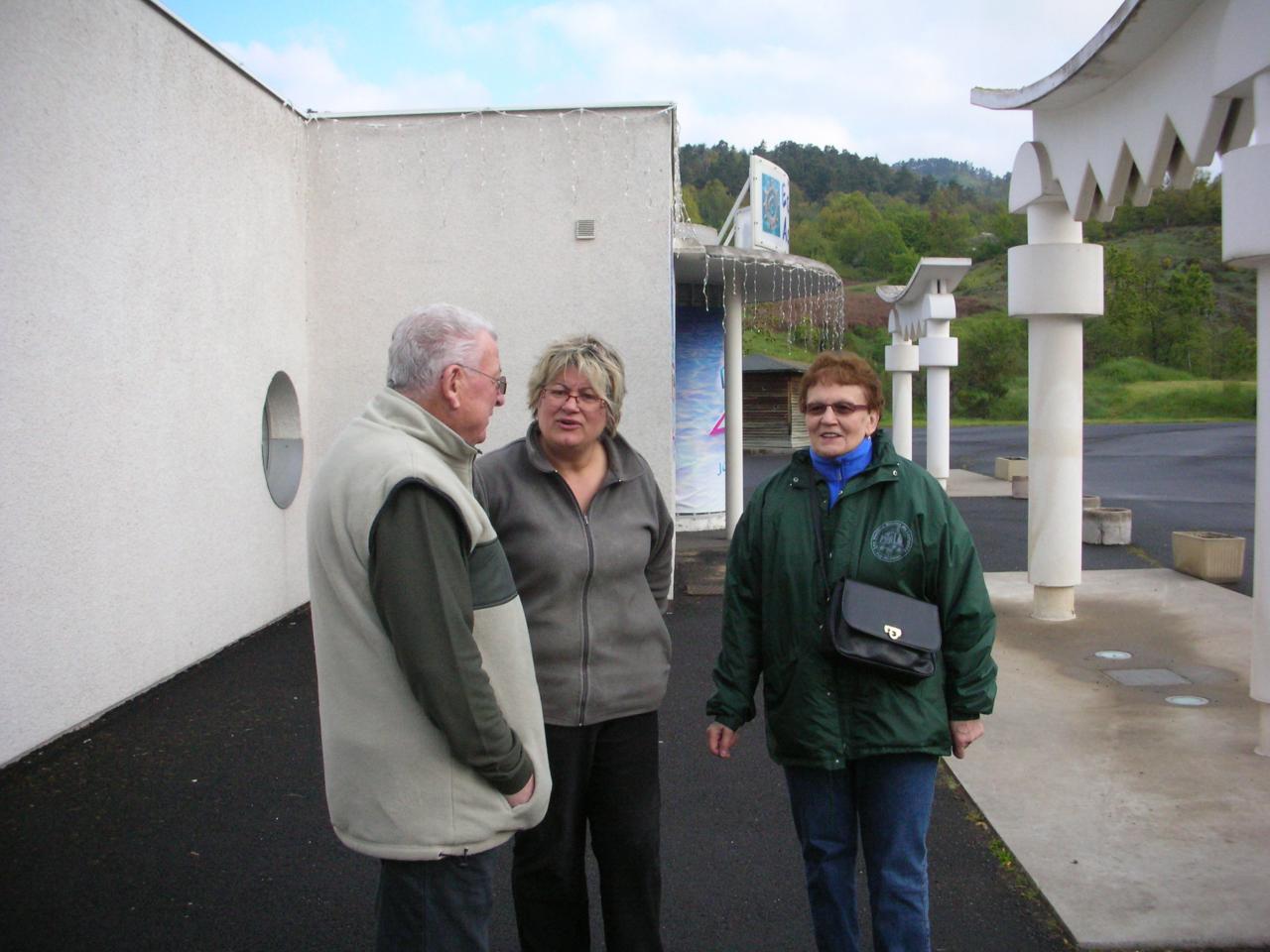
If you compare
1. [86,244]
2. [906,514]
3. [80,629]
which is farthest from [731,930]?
[86,244]

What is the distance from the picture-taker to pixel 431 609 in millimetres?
2096

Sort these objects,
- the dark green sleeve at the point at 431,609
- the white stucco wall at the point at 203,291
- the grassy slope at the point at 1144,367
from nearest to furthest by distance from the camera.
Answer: the dark green sleeve at the point at 431,609, the white stucco wall at the point at 203,291, the grassy slope at the point at 1144,367

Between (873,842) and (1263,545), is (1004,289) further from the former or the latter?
(873,842)

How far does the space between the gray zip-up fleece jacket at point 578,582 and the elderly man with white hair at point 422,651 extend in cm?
49

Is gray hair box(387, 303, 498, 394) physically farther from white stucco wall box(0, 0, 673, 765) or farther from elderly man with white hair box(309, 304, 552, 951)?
white stucco wall box(0, 0, 673, 765)

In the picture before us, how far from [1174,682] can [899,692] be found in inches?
182

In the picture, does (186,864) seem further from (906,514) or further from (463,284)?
(463,284)

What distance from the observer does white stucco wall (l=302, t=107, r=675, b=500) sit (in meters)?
9.28

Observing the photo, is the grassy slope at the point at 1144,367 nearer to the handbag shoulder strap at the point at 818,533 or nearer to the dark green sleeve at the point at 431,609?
the handbag shoulder strap at the point at 818,533

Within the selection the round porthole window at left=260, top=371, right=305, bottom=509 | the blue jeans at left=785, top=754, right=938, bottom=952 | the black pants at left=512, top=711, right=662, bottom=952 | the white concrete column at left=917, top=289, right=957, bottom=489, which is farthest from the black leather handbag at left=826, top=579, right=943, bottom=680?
the white concrete column at left=917, top=289, right=957, bottom=489

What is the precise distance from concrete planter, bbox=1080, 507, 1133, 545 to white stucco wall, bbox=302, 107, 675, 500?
5649mm

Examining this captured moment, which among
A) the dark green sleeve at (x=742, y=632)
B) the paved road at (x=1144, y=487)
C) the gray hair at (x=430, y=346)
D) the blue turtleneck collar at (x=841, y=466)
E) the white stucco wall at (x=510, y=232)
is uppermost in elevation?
the white stucco wall at (x=510, y=232)

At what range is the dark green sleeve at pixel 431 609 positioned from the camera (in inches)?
82.3

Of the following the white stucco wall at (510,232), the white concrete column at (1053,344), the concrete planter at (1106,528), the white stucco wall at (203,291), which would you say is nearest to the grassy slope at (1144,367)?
the concrete planter at (1106,528)
